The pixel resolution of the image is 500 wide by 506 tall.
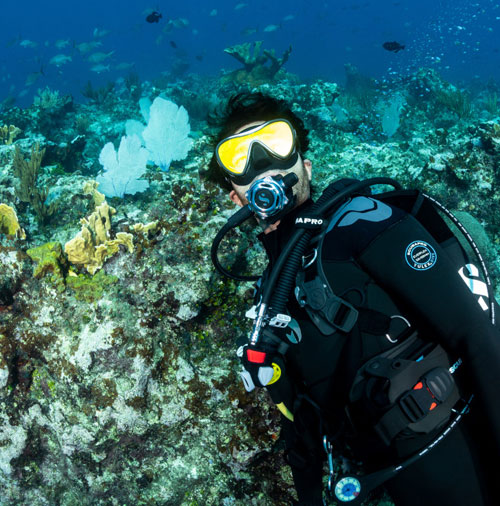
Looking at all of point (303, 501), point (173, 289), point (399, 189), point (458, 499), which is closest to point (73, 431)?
point (173, 289)

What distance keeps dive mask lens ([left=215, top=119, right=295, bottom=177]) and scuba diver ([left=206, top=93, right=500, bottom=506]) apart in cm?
4

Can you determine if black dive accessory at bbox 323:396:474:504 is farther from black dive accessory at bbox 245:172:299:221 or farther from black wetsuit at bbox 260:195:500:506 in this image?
black dive accessory at bbox 245:172:299:221

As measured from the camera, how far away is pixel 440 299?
138 cm

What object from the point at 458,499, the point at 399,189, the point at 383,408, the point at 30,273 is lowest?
the point at 30,273

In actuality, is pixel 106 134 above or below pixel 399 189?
below

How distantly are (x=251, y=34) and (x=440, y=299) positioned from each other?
64631mm

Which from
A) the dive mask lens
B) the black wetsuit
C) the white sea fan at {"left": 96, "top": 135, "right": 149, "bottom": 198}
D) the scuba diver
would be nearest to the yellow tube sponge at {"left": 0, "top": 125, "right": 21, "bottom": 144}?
the white sea fan at {"left": 96, "top": 135, "right": 149, "bottom": 198}

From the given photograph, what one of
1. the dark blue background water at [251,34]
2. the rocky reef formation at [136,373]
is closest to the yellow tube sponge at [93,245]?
the rocky reef formation at [136,373]

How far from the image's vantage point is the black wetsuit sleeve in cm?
129

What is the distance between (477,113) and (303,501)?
641 inches

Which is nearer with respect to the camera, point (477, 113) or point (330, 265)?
point (330, 265)

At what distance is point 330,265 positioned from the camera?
1.68 meters

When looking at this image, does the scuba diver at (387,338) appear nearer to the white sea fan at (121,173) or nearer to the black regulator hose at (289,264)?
the black regulator hose at (289,264)

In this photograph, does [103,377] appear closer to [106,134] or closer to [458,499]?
[458,499]
